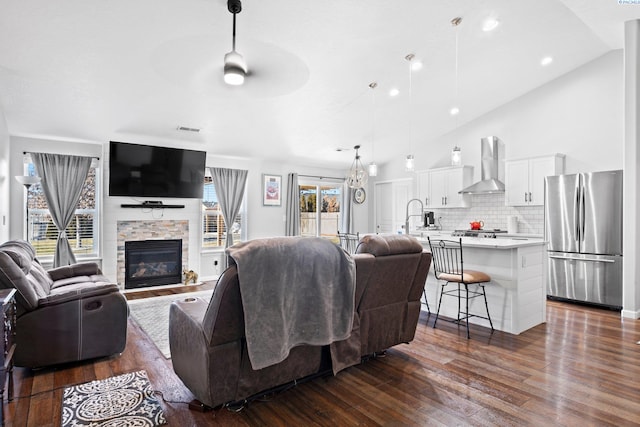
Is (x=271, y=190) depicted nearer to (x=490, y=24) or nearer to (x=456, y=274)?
(x=456, y=274)

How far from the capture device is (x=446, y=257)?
→ 13.9 feet

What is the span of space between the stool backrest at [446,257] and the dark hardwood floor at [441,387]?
2.69ft

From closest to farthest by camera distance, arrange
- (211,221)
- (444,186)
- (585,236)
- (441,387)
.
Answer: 1. (441,387)
2. (585,236)
3. (211,221)
4. (444,186)

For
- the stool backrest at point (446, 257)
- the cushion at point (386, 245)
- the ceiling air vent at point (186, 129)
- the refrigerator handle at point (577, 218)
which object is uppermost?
the ceiling air vent at point (186, 129)

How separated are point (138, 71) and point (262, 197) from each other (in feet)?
12.6

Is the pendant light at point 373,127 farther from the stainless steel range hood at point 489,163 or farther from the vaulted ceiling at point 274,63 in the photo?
the stainless steel range hood at point 489,163

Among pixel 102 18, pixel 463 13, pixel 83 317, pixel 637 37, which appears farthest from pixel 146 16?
pixel 637 37

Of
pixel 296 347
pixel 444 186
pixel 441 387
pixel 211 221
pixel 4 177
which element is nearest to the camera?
pixel 296 347

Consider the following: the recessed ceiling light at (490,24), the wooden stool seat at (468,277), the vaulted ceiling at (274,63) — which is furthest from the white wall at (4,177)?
the recessed ceiling light at (490,24)

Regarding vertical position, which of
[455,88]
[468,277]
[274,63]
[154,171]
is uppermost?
[455,88]

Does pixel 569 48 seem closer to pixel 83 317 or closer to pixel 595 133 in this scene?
pixel 595 133

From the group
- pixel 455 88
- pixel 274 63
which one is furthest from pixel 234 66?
pixel 455 88

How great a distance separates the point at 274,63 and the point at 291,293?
6.39ft

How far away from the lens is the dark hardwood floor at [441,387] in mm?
2189
